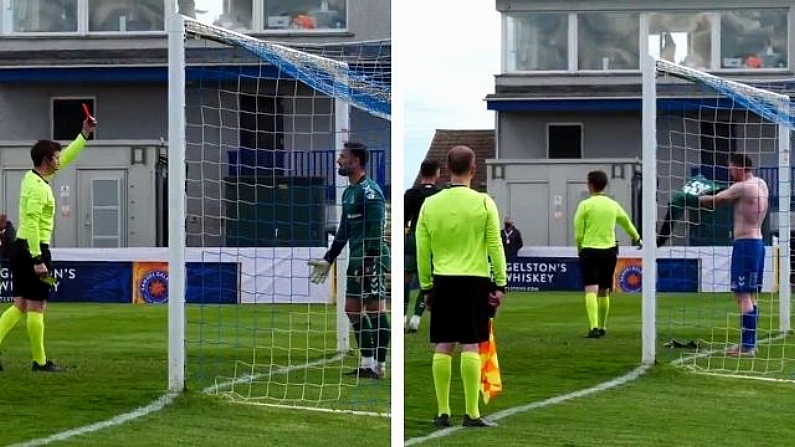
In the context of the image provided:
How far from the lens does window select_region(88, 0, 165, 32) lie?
28.7 metres

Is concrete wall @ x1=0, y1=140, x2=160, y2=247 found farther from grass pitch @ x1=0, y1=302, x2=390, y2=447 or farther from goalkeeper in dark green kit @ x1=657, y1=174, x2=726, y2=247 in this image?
goalkeeper in dark green kit @ x1=657, y1=174, x2=726, y2=247

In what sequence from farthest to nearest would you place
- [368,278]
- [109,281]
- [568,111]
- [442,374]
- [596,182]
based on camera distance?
[568,111] < [109,281] < [596,182] < [368,278] < [442,374]

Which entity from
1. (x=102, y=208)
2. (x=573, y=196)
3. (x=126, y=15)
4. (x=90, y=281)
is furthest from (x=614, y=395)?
(x=126, y=15)

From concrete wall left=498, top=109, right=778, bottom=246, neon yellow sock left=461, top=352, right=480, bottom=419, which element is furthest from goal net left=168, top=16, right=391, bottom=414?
concrete wall left=498, top=109, right=778, bottom=246

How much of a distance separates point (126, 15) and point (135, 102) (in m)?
1.64

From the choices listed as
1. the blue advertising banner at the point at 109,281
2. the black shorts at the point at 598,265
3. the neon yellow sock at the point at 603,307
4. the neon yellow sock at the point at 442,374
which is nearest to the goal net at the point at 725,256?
the black shorts at the point at 598,265

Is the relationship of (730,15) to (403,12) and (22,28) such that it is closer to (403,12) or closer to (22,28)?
(403,12)

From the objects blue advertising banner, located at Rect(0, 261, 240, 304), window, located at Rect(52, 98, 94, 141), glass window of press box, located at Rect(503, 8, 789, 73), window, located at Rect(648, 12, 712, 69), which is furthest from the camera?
window, located at Rect(52, 98, 94, 141)

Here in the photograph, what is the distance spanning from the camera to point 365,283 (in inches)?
339

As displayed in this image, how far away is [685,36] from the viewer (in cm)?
1830

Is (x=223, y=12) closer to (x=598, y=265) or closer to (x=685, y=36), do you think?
(x=685, y=36)

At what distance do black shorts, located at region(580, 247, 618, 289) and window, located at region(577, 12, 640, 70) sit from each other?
31.3 ft

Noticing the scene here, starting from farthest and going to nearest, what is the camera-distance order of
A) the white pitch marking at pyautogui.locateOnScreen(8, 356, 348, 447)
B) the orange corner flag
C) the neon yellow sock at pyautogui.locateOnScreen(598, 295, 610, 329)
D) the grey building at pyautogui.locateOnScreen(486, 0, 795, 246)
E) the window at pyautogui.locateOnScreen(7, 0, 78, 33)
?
1. the window at pyautogui.locateOnScreen(7, 0, 78, 33)
2. the grey building at pyautogui.locateOnScreen(486, 0, 795, 246)
3. the neon yellow sock at pyautogui.locateOnScreen(598, 295, 610, 329)
4. the orange corner flag
5. the white pitch marking at pyautogui.locateOnScreen(8, 356, 348, 447)

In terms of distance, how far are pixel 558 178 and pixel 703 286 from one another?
171 inches
